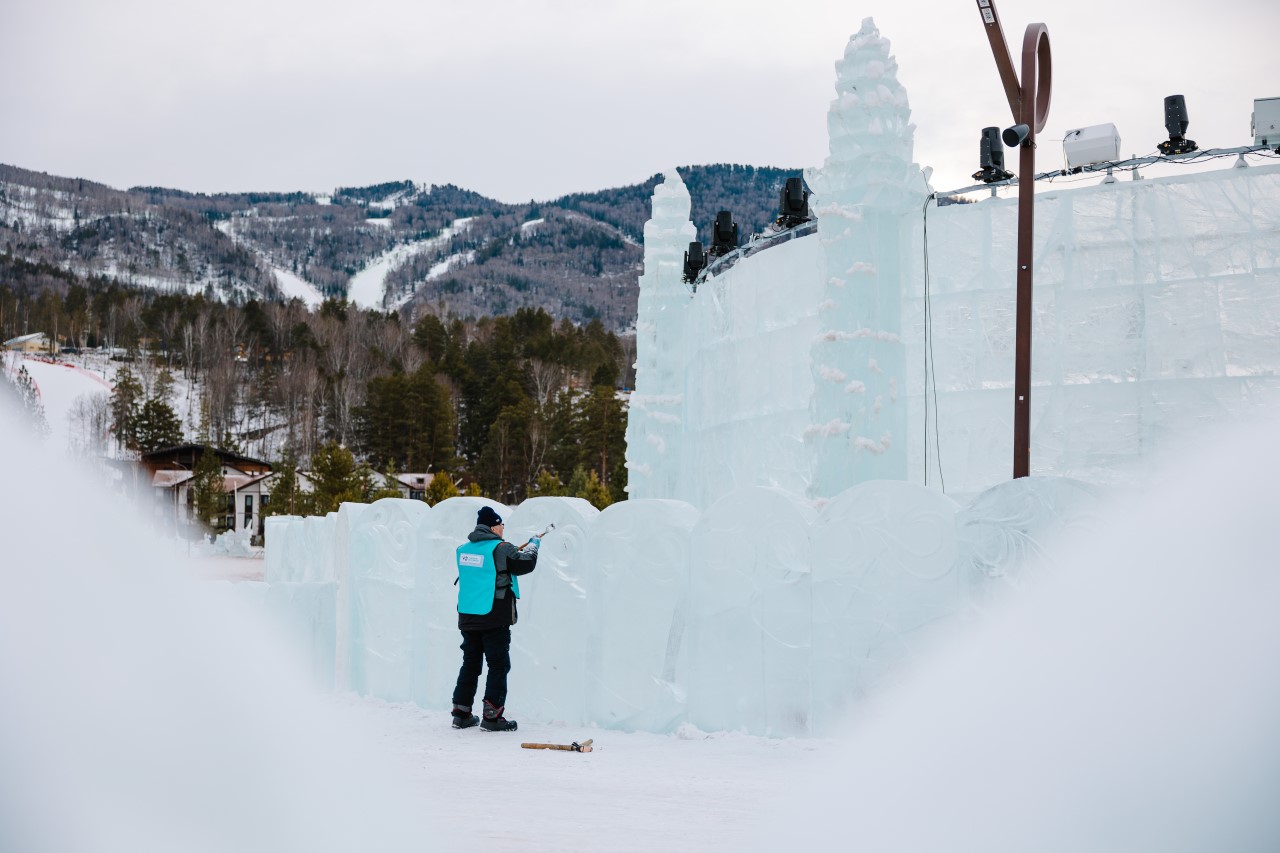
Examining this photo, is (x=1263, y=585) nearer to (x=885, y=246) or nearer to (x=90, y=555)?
(x=90, y=555)

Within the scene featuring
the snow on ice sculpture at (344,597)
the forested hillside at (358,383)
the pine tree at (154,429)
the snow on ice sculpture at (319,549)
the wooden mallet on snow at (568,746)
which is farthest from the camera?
the pine tree at (154,429)

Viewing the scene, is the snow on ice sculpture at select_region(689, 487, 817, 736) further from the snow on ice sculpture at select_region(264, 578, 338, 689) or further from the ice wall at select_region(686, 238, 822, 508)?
the ice wall at select_region(686, 238, 822, 508)

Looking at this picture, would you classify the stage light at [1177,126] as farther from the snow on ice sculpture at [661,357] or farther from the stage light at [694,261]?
the snow on ice sculpture at [661,357]

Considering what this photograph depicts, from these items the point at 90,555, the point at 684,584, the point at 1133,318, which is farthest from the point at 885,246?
the point at 90,555

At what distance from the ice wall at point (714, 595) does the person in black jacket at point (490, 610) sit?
0.57 meters

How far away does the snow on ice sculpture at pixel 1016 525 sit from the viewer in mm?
7242

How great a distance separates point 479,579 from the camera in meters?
8.58

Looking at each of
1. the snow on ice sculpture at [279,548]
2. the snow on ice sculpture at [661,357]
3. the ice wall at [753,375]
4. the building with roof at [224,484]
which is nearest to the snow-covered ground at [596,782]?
the snow on ice sculpture at [279,548]

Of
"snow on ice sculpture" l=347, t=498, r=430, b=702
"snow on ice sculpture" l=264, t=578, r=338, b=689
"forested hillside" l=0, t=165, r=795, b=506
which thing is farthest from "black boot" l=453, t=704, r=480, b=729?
"forested hillside" l=0, t=165, r=795, b=506

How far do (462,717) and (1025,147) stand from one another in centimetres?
815

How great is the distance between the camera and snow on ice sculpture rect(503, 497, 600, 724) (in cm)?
897

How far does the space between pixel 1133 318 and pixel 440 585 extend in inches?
368

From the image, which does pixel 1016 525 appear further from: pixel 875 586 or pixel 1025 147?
pixel 1025 147

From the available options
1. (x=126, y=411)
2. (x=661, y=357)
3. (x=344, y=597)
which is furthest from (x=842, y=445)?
(x=126, y=411)
